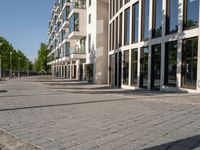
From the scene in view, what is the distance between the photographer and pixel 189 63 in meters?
15.0

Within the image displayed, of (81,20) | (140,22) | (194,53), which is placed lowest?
(194,53)

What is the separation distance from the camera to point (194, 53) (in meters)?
14.6

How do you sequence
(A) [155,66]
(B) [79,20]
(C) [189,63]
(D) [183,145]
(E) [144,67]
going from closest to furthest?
(D) [183,145] → (C) [189,63] → (A) [155,66] → (E) [144,67] → (B) [79,20]

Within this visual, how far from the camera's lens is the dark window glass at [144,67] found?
66.4 feet

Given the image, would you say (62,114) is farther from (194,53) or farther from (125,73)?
(125,73)

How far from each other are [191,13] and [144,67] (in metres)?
6.26

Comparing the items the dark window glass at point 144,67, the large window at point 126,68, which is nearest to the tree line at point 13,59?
the large window at point 126,68

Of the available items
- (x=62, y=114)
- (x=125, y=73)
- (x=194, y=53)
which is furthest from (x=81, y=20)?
(x=62, y=114)

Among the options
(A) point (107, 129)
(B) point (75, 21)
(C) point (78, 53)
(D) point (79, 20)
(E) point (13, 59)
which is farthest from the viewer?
(E) point (13, 59)

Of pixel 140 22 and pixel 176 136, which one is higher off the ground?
pixel 140 22

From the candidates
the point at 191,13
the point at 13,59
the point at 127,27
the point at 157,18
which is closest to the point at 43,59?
the point at 13,59

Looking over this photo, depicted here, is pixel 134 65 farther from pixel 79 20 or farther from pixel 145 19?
pixel 79 20

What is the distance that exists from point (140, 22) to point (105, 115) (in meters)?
14.2

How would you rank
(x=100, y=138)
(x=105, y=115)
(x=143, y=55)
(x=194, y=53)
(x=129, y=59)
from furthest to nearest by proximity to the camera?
(x=129, y=59), (x=143, y=55), (x=194, y=53), (x=105, y=115), (x=100, y=138)
